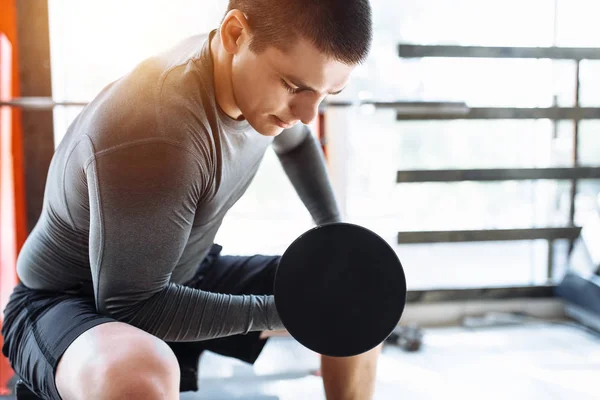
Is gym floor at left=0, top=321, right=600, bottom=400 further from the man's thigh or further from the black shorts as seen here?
the man's thigh

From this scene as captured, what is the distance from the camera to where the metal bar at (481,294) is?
271cm

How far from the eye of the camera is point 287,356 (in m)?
2.33

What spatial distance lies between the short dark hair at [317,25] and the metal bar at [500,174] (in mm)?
1604

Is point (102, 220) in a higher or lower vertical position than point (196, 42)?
lower

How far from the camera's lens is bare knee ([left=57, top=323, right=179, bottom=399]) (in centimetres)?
93

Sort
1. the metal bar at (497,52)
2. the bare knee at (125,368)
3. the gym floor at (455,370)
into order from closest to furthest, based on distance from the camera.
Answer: the bare knee at (125,368), the gym floor at (455,370), the metal bar at (497,52)

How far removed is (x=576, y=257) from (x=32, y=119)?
103 inches

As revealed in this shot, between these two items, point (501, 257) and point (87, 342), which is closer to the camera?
point (87, 342)

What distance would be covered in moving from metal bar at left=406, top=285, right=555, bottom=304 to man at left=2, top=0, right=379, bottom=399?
1.67 m

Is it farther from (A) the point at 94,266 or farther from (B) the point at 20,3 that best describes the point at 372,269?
(B) the point at 20,3

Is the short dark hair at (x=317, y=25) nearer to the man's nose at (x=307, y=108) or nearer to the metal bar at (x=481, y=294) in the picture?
the man's nose at (x=307, y=108)

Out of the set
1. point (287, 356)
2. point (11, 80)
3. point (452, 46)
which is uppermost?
point (452, 46)

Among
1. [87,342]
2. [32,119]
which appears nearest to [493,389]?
[87,342]

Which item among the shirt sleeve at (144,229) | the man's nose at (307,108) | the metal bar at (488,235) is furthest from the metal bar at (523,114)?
the shirt sleeve at (144,229)
